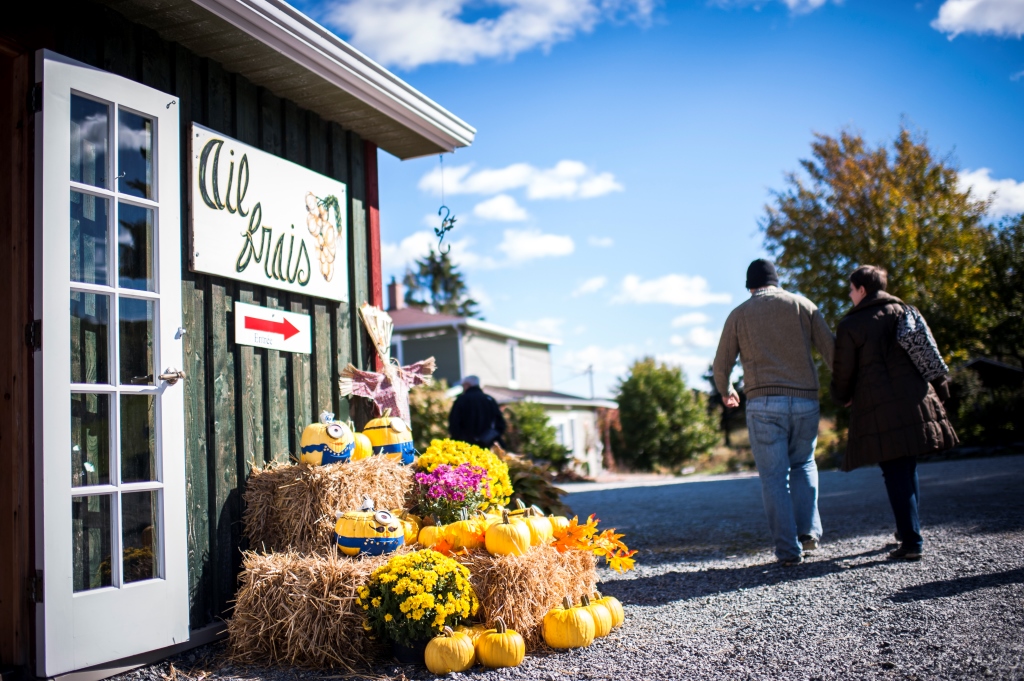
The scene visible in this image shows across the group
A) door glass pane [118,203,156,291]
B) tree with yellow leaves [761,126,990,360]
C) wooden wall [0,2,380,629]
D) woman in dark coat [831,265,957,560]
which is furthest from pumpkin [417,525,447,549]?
tree with yellow leaves [761,126,990,360]

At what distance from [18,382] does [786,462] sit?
3.90 meters

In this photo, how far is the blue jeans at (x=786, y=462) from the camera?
446 centimetres

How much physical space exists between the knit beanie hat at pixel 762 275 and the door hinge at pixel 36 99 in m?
3.89

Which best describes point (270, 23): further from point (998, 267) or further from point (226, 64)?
point (998, 267)

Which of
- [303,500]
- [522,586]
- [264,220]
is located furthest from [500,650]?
[264,220]

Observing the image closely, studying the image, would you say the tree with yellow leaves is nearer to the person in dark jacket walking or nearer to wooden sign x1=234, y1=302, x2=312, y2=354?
the person in dark jacket walking

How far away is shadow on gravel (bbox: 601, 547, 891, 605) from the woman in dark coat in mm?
356

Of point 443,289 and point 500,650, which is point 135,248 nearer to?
point 500,650

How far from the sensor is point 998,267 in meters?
16.0

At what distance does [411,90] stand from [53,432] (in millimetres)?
3005

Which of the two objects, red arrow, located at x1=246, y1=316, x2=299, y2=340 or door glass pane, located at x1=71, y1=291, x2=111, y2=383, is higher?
red arrow, located at x1=246, y1=316, x2=299, y2=340

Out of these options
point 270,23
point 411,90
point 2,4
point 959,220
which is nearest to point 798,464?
point 411,90

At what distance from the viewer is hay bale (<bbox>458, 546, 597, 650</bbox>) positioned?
328 cm

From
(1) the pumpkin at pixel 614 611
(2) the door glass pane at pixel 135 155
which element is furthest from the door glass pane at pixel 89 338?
(1) the pumpkin at pixel 614 611
